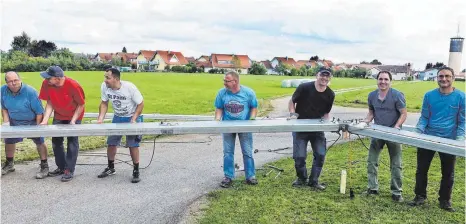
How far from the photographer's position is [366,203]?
5.89m

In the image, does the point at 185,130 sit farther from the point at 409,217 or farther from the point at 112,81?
the point at 409,217

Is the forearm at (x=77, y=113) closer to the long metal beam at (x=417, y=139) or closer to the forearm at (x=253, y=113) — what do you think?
the forearm at (x=253, y=113)

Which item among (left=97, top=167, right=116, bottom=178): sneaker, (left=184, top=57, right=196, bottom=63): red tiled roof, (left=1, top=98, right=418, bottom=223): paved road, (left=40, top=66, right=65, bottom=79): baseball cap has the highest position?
(left=184, top=57, right=196, bottom=63): red tiled roof

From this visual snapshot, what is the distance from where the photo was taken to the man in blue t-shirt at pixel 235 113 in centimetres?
661

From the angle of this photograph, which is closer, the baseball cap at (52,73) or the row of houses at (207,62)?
the baseball cap at (52,73)

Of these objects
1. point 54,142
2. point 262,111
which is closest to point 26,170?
point 54,142

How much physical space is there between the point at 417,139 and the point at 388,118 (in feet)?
2.91

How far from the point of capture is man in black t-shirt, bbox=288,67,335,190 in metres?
6.40

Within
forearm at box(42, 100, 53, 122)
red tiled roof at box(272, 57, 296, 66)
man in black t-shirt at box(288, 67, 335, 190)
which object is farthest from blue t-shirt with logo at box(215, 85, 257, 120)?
red tiled roof at box(272, 57, 296, 66)

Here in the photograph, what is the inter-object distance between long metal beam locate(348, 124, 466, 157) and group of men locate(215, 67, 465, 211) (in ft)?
0.68

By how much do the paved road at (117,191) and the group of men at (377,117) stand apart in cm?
90

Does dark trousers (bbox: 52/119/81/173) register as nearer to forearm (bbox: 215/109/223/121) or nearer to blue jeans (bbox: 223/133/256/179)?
forearm (bbox: 215/109/223/121)

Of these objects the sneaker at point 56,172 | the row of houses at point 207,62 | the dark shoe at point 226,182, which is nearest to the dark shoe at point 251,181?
the dark shoe at point 226,182

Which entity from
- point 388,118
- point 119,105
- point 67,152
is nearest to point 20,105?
point 67,152
